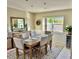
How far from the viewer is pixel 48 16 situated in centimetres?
987

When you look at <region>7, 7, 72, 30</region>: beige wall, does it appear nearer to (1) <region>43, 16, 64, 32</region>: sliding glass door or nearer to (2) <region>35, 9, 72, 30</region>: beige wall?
(2) <region>35, 9, 72, 30</region>: beige wall

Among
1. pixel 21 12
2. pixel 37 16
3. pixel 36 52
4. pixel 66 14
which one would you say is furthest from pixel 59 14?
pixel 36 52

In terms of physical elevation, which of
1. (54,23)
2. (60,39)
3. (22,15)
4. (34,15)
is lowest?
(60,39)

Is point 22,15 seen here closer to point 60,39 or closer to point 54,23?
point 54,23

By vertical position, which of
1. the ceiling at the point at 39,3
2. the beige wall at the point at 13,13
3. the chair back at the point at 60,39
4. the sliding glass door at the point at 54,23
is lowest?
the chair back at the point at 60,39

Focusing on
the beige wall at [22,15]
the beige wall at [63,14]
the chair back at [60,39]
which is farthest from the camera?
the beige wall at [63,14]

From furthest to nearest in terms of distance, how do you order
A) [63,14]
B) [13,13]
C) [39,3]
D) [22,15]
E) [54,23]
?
[54,23], [63,14], [22,15], [13,13], [39,3]

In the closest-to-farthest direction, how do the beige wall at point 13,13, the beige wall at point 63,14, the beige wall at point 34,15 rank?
the beige wall at point 13,13, the beige wall at point 34,15, the beige wall at point 63,14

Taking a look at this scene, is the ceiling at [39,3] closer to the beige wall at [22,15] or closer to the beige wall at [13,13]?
the beige wall at [13,13]

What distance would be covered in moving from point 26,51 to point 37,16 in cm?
748

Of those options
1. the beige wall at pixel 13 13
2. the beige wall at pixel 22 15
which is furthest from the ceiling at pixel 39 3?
the beige wall at pixel 22 15

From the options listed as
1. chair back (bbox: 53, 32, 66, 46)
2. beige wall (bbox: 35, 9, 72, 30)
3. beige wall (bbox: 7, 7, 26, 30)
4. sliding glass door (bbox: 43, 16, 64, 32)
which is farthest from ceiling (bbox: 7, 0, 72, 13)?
chair back (bbox: 53, 32, 66, 46)

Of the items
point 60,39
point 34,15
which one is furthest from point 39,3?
point 34,15
